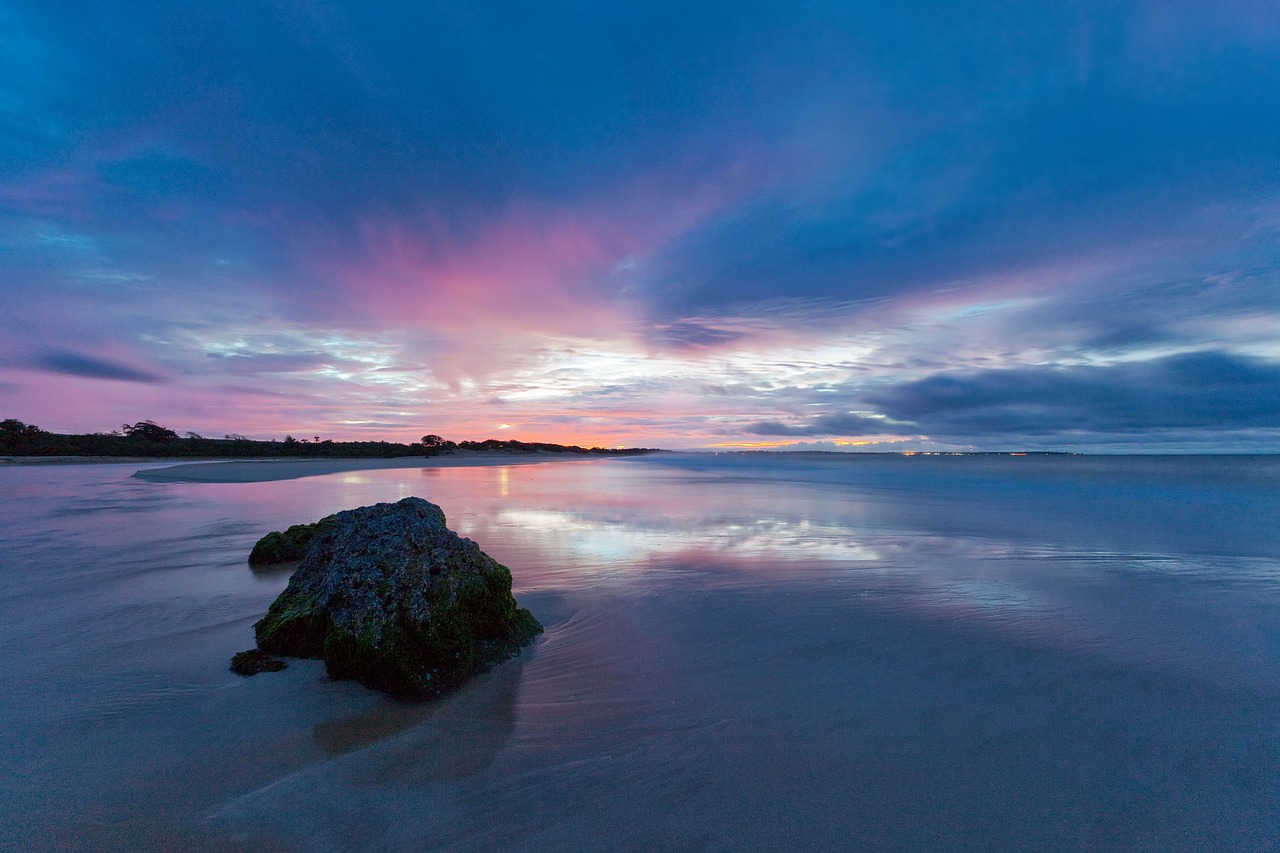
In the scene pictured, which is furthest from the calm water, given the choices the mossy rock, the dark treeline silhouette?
the dark treeline silhouette

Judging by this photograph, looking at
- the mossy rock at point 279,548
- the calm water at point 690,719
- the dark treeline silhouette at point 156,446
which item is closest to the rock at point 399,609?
the calm water at point 690,719

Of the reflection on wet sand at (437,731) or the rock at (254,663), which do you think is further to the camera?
the rock at (254,663)

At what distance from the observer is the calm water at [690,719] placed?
116 inches

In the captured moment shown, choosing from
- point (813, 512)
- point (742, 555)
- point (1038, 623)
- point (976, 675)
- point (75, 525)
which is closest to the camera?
point (976, 675)

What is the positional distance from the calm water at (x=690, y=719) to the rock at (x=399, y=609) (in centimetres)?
25

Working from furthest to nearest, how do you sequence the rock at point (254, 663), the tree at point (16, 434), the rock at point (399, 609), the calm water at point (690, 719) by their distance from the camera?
the tree at point (16, 434)
the rock at point (254, 663)
the rock at point (399, 609)
the calm water at point (690, 719)

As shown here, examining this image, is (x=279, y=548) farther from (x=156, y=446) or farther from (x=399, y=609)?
(x=156, y=446)

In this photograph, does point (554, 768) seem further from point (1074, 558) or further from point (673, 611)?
point (1074, 558)

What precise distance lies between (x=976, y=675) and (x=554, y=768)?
3.86 meters

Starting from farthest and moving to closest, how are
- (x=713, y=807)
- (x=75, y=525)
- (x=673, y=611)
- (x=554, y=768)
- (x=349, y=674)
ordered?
(x=75, y=525)
(x=673, y=611)
(x=349, y=674)
(x=554, y=768)
(x=713, y=807)

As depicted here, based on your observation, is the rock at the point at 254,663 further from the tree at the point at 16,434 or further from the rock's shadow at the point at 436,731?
the tree at the point at 16,434

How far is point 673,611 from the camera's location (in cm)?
661

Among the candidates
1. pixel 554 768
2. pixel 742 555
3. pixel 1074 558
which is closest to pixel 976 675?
pixel 554 768

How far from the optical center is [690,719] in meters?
4.00
